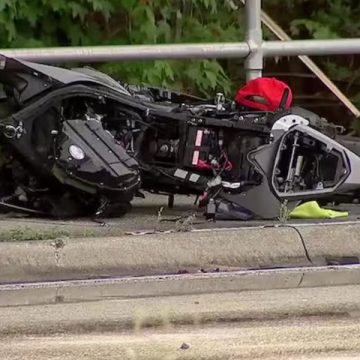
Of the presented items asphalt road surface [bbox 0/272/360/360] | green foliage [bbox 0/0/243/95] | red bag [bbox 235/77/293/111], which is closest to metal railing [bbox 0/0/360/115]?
green foliage [bbox 0/0/243/95]

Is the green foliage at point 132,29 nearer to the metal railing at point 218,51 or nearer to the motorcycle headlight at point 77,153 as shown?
the metal railing at point 218,51

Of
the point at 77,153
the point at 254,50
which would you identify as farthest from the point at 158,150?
the point at 254,50

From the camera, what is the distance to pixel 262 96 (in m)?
6.10

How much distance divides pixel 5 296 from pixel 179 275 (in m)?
0.88

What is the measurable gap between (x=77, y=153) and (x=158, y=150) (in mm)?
602

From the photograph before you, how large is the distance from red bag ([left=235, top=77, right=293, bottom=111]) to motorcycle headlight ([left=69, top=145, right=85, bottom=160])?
1.13 m

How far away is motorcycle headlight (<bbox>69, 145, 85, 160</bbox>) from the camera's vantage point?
5539 millimetres

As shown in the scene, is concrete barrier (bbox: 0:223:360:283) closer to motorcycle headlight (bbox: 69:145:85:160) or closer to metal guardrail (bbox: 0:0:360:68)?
motorcycle headlight (bbox: 69:145:85:160)

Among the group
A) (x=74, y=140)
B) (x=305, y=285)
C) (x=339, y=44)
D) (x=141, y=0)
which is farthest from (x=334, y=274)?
(x=141, y=0)

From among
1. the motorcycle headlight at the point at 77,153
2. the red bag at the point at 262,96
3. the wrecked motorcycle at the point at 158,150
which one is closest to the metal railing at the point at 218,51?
the wrecked motorcycle at the point at 158,150

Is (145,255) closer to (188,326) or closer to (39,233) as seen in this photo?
(39,233)

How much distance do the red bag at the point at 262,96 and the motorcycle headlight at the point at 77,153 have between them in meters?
1.13

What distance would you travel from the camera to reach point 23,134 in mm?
5652

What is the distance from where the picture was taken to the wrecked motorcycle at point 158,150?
569cm
